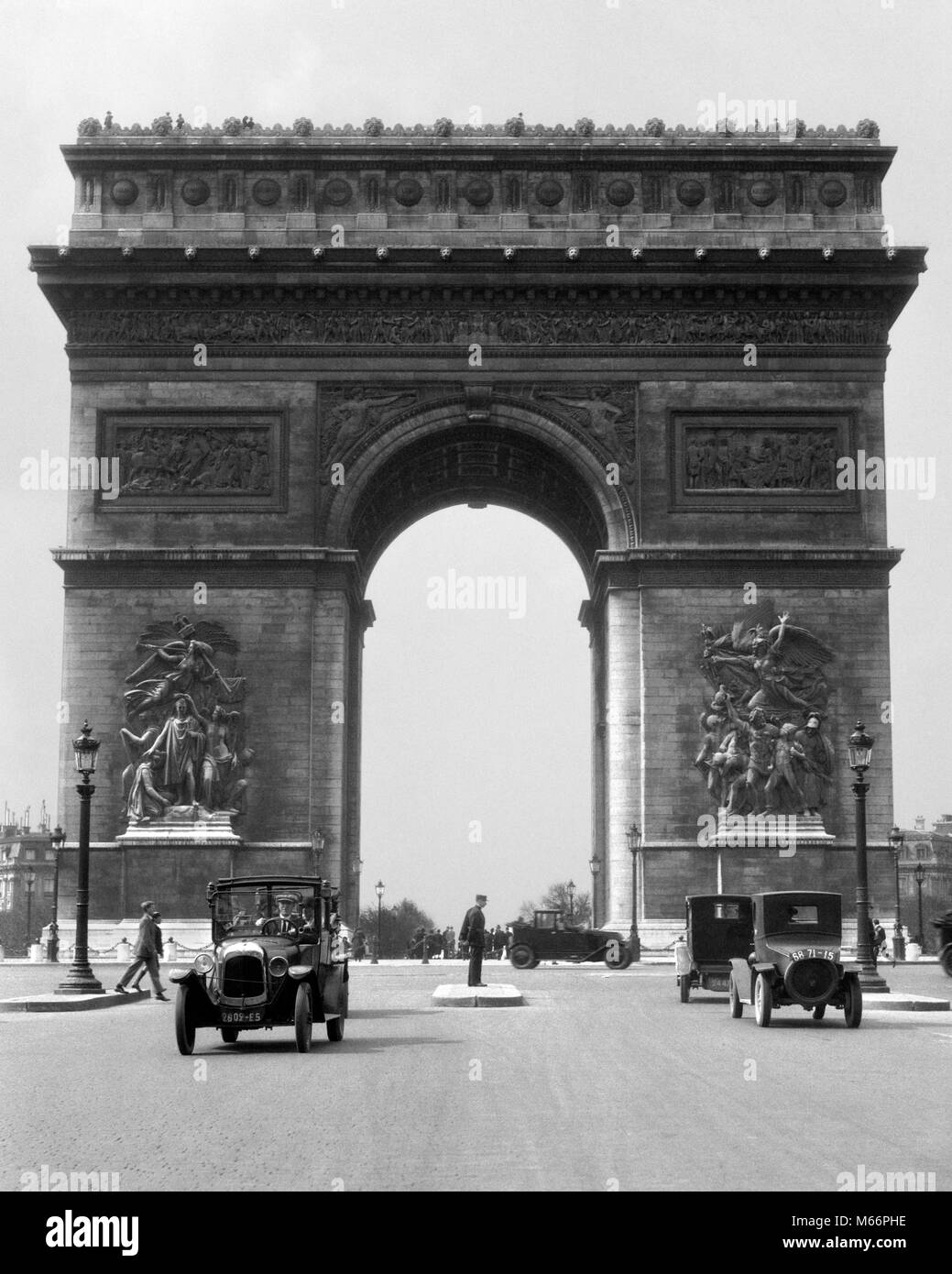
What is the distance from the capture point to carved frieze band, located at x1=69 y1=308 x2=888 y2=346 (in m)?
45.7

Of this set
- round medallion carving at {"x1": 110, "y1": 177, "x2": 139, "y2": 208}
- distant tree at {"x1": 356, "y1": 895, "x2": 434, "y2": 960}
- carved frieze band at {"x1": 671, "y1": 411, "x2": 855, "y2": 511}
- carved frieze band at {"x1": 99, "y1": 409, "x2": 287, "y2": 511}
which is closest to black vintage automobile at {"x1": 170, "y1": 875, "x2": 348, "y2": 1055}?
carved frieze band at {"x1": 99, "y1": 409, "x2": 287, "y2": 511}

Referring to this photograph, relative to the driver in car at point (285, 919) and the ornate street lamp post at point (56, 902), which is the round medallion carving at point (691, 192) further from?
the driver in car at point (285, 919)

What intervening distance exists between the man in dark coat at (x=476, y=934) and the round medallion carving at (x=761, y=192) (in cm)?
2223

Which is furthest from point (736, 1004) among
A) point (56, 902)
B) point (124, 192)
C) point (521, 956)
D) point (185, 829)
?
point (124, 192)

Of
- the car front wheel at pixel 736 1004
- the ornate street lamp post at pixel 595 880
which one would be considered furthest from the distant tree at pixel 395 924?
the car front wheel at pixel 736 1004

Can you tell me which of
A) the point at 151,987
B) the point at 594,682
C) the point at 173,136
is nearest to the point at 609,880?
the point at 594,682

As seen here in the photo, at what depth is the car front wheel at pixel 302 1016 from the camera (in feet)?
61.1

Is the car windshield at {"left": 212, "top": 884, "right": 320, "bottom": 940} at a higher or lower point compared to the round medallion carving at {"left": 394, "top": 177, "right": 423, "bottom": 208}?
lower

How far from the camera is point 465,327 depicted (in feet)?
150

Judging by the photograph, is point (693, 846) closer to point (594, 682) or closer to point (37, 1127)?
point (594, 682)

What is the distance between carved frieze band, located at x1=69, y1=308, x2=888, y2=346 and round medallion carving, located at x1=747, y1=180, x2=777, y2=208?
2637 mm

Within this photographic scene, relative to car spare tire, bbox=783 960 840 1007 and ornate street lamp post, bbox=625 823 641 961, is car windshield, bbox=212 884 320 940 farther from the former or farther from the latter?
ornate street lamp post, bbox=625 823 641 961

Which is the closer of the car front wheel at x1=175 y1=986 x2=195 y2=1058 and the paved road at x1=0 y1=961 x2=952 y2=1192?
the paved road at x1=0 y1=961 x2=952 y2=1192

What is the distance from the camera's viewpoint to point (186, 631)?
4412 cm
